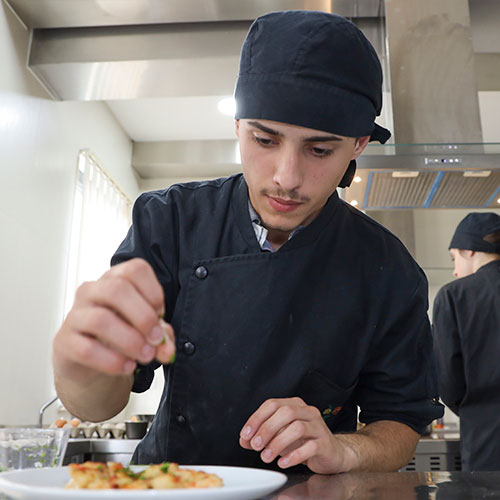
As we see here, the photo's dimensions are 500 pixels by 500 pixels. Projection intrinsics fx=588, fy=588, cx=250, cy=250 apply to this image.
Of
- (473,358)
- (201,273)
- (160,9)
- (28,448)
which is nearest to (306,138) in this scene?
(201,273)

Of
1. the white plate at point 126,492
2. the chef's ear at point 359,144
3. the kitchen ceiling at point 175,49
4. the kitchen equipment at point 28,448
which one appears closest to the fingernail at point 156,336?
the white plate at point 126,492

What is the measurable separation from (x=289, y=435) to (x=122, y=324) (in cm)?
46

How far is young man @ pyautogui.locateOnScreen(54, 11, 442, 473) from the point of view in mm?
1044

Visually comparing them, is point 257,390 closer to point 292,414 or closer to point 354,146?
point 292,414

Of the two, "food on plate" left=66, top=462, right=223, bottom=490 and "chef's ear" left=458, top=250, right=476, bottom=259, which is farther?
"chef's ear" left=458, top=250, right=476, bottom=259

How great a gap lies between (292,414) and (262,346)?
21cm

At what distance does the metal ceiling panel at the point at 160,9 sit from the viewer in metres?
2.86

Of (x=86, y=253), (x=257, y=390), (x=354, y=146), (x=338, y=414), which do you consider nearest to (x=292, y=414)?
(x=257, y=390)

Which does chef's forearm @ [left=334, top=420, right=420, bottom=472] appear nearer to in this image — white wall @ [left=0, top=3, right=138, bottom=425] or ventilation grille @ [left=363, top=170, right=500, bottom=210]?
ventilation grille @ [left=363, top=170, right=500, bottom=210]

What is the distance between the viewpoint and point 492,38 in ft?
11.3

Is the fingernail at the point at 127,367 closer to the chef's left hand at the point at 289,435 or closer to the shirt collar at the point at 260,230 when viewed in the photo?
the chef's left hand at the point at 289,435

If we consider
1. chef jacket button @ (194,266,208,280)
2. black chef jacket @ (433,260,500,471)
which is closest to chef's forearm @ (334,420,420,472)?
chef jacket button @ (194,266,208,280)

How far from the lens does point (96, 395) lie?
3.19 feet

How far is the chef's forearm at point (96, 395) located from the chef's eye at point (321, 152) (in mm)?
523
